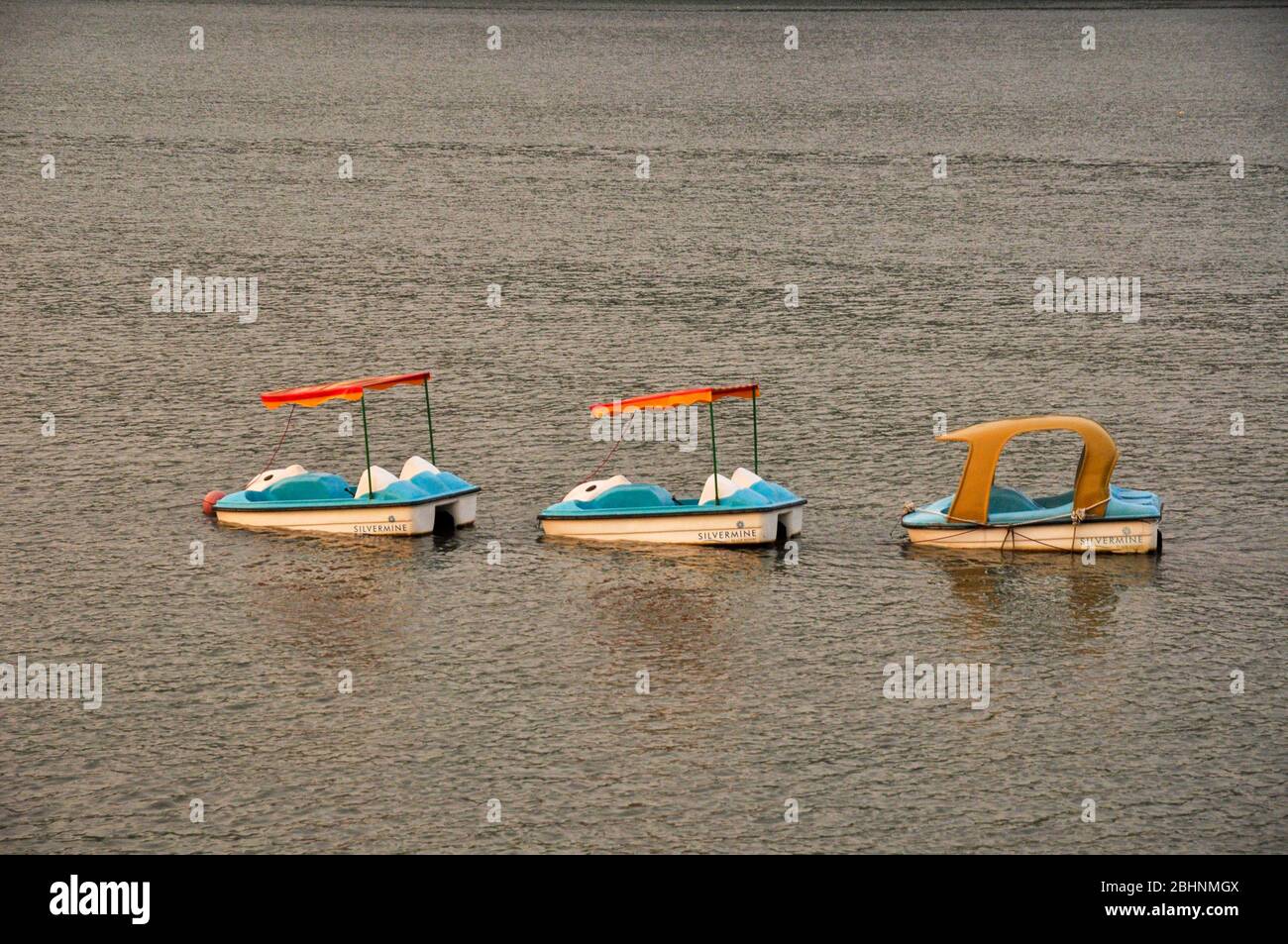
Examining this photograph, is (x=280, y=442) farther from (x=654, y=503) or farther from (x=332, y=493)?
(x=654, y=503)

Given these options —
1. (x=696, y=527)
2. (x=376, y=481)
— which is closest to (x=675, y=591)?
(x=696, y=527)

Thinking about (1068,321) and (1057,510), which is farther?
(1068,321)

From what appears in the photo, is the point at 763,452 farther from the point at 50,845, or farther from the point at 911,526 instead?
the point at 50,845

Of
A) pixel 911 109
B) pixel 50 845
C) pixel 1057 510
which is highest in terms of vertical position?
pixel 911 109

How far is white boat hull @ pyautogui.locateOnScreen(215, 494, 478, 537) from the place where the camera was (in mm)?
45125

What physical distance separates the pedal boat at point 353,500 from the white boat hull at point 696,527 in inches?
127

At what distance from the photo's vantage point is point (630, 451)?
54.1 m

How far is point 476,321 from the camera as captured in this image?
7156 centimetres

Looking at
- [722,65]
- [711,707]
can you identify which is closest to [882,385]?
[711,707]

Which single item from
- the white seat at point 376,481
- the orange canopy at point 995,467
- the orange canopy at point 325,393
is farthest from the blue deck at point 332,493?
the orange canopy at point 995,467

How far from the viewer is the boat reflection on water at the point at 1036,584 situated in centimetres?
4034

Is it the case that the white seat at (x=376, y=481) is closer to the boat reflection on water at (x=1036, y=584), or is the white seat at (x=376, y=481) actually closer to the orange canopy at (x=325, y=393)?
the orange canopy at (x=325, y=393)

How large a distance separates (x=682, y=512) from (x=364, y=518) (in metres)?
8.00

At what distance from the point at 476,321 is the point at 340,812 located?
1655 inches
